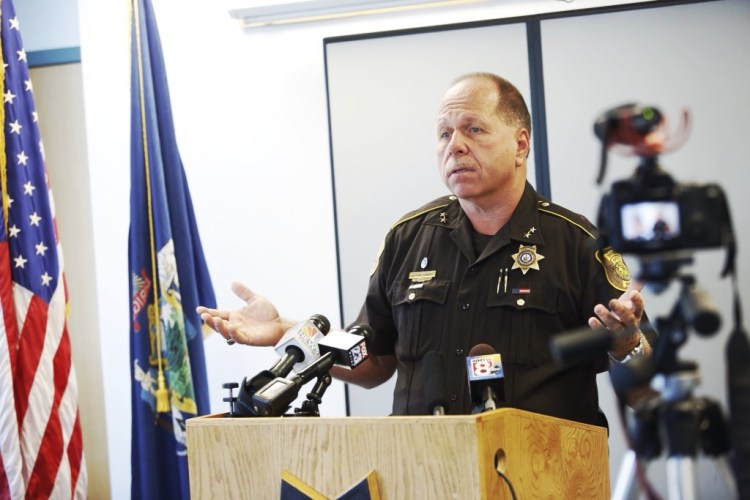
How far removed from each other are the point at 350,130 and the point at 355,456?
2.53 m

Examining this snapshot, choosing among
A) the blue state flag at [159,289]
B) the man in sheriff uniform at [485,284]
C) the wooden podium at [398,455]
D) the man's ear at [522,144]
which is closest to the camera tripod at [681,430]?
the wooden podium at [398,455]

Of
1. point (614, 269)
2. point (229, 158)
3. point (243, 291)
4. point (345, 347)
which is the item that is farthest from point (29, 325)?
point (614, 269)

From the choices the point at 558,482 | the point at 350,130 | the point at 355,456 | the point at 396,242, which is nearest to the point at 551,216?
the point at 396,242

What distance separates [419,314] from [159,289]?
5.76ft

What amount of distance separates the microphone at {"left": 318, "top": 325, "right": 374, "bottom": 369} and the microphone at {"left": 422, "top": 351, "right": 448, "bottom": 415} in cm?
15

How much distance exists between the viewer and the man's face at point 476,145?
2346 mm

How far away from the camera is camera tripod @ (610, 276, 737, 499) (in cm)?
107

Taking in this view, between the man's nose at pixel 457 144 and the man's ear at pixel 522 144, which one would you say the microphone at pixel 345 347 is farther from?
the man's ear at pixel 522 144

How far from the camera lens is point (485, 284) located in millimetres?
2332

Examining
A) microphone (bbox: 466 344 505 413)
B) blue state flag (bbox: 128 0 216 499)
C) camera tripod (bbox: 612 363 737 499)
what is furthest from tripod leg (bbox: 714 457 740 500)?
blue state flag (bbox: 128 0 216 499)

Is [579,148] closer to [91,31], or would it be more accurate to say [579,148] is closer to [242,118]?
[242,118]

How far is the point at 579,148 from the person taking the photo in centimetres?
382

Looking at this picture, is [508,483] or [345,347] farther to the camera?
[345,347]

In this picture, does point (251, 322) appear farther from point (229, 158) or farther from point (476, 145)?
point (229, 158)
